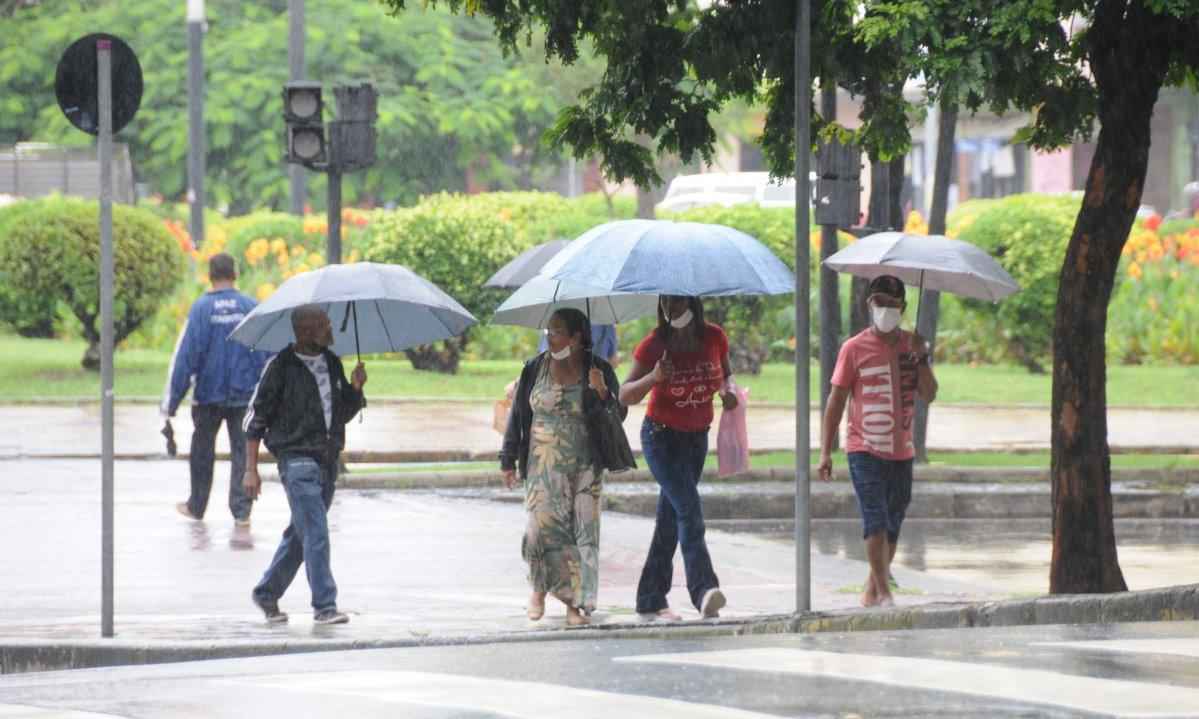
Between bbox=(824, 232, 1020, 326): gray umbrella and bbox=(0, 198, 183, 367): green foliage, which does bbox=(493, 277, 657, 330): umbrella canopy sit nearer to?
bbox=(824, 232, 1020, 326): gray umbrella

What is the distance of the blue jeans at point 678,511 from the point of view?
1117cm

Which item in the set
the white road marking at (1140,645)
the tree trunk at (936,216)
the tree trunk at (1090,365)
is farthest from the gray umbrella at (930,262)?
the tree trunk at (936,216)

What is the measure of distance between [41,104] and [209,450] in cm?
3301

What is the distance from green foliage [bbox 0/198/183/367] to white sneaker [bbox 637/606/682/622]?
606 inches

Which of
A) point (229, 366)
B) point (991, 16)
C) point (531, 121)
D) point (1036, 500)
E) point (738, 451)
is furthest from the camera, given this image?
point (531, 121)

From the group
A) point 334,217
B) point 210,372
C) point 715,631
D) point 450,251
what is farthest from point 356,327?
point 450,251

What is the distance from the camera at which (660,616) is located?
36.7ft

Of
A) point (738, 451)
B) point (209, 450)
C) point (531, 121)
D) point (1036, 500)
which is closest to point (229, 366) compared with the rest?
point (209, 450)

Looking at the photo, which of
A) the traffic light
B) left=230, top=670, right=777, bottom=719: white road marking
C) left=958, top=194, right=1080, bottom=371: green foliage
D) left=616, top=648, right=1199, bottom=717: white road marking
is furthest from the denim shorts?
left=958, top=194, right=1080, bottom=371: green foliage

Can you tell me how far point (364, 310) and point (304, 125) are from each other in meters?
5.81

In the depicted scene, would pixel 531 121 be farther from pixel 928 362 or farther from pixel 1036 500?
pixel 928 362

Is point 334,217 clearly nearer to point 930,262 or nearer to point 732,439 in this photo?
point 732,439

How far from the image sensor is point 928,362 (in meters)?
11.9

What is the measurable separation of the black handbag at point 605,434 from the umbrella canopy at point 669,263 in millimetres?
568
